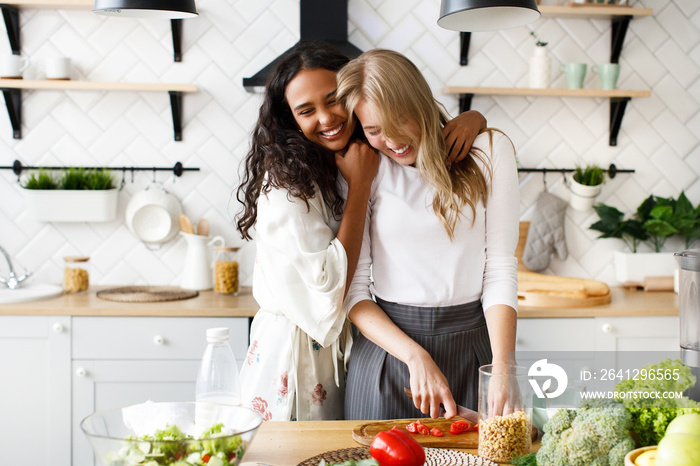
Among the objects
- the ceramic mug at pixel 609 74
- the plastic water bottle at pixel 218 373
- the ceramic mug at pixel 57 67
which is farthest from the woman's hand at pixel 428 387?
the ceramic mug at pixel 57 67

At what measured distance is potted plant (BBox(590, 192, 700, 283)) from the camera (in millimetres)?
2789

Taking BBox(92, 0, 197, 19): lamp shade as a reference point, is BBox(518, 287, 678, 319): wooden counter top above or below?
below

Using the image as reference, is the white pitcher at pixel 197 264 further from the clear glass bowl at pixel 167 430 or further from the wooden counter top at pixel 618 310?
the clear glass bowl at pixel 167 430

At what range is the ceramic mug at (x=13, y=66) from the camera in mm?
2607

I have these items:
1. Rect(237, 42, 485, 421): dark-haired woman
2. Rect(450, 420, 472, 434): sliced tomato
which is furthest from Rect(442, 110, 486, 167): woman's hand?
Rect(450, 420, 472, 434): sliced tomato

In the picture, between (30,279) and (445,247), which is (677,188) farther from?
(30,279)

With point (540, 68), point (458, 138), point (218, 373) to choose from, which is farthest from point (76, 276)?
point (540, 68)

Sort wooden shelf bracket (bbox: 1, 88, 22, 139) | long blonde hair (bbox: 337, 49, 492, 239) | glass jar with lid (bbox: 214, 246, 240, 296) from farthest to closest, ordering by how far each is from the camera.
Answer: wooden shelf bracket (bbox: 1, 88, 22, 139) < glass jar with lid (bbox: 214, 246, 240, 296) < long blonde hair (bbox: 337, 49, 492, 239)

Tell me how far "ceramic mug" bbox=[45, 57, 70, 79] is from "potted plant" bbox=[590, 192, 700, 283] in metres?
2.32

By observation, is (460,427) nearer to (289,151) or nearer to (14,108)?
(289,151)

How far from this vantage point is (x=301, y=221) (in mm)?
1512

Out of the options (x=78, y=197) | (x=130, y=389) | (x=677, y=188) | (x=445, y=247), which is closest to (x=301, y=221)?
(x=445, y=247)

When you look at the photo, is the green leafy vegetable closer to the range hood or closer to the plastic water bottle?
the plastic water bottle

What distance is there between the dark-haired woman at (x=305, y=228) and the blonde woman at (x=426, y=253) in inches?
2.9
